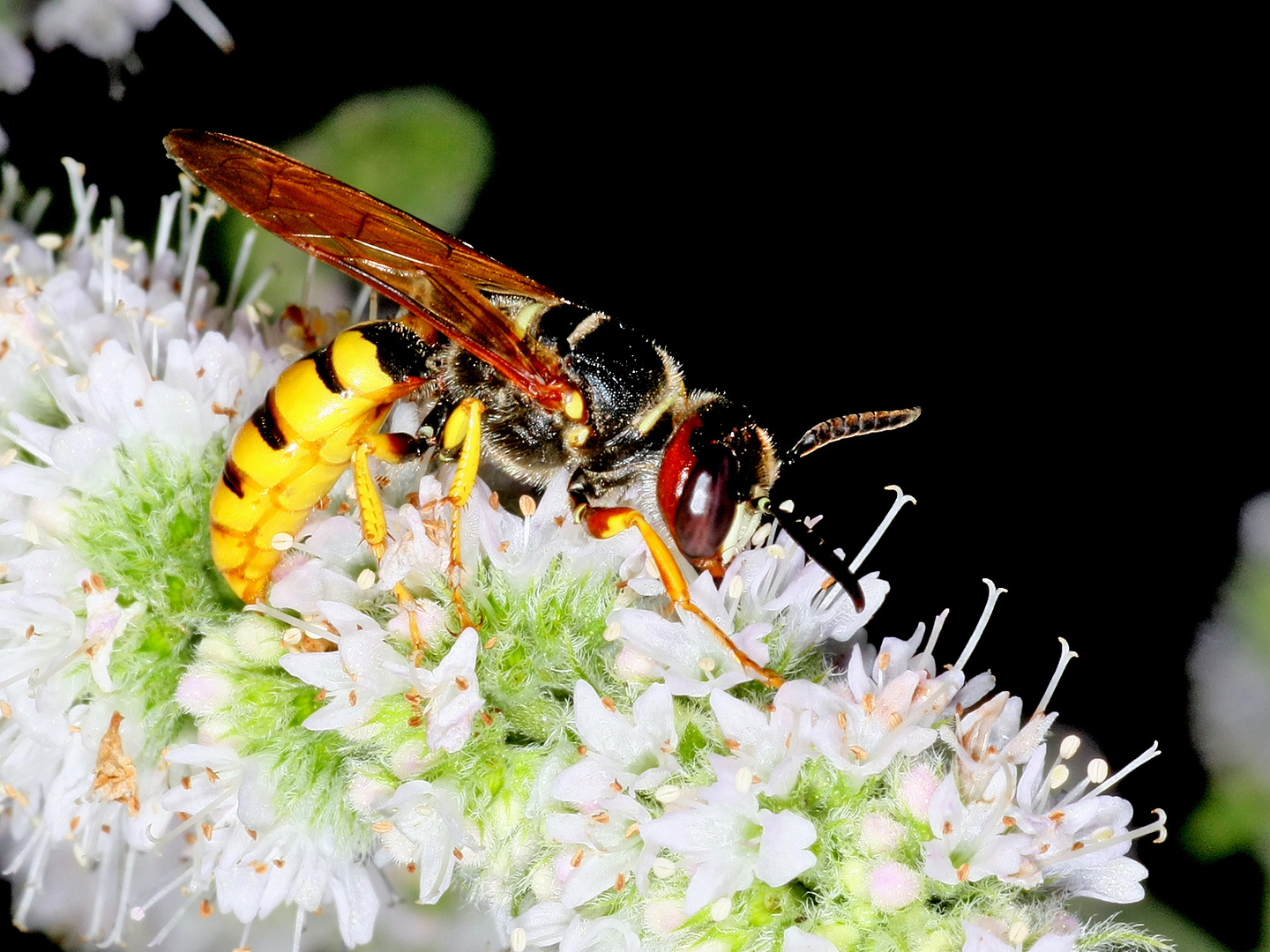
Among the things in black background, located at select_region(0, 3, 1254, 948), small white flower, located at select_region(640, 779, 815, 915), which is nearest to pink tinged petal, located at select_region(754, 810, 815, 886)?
small white flower, located at select_region(640, 779, 815, 915)

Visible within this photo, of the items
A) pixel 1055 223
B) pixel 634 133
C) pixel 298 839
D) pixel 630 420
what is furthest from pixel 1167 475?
pixel 298 839

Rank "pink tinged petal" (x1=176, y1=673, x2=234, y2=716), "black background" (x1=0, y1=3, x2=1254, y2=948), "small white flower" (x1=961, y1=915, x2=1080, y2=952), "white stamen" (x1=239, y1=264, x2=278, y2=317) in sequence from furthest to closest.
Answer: "black background" (x1=0, y1=3, x2=1254, y2=948)
"white stamen" (x1=239, y1=264, x2=278, y2=317)
"pink tinged petal" (x1=176, y1=673, x2=234, y2=716)
"small white flower" (x1=961, y1=915, x2=1080, y2=952)

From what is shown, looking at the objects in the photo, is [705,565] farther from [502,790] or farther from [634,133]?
[634,133]

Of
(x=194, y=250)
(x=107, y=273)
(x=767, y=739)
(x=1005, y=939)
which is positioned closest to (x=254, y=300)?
(x=194, y=250)

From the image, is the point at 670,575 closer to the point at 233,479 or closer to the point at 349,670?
the point at 349,670

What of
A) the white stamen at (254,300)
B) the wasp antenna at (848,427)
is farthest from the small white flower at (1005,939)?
the white stamen at (254,300)

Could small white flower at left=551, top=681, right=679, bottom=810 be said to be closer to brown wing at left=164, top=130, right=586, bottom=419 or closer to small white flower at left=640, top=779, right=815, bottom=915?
small white flower at left=640, top=779, right=815, bottom=915
